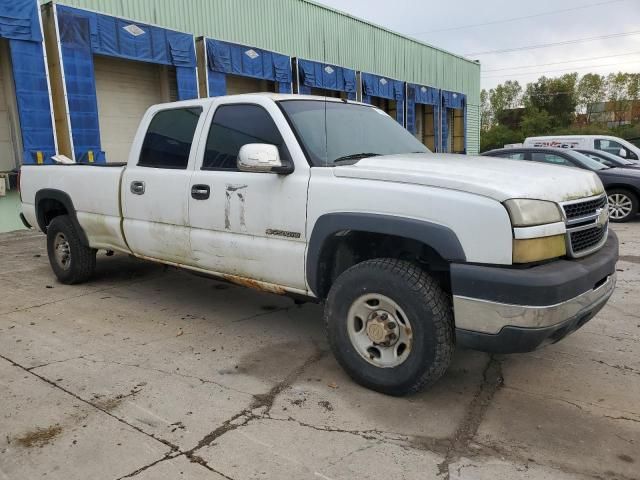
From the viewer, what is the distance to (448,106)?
1141 inches

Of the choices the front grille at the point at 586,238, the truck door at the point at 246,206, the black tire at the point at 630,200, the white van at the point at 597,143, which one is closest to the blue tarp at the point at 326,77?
the white van at the point at 597,143

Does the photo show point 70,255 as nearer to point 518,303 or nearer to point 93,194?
point 93,194

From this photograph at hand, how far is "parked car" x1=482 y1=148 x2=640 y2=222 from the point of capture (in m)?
10.0

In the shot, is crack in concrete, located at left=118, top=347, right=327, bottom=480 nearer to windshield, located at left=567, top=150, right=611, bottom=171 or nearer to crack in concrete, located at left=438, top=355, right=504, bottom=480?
crack in concrete, located at left=438, top=355, right=504, bottom=480

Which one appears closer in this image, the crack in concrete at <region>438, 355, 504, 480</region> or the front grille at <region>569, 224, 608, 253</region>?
the crack in concrete at <region>438, 355, 504, 480</region>

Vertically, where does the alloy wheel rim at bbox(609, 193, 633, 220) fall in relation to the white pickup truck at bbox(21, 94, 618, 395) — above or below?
below

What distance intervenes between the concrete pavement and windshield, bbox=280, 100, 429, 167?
1.53 m

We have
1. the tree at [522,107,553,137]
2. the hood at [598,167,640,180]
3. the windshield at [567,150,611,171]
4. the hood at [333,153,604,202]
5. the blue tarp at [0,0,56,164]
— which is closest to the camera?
the hood at [333,153,604,202]

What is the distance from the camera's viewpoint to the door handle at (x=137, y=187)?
15.8 feet

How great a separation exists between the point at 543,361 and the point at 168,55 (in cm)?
1240

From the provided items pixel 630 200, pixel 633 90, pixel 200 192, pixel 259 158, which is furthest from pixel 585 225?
pixel 633 90

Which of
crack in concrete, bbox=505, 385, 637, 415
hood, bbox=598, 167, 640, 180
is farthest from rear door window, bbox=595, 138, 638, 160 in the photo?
crack in concrete, bbox=505, 385, 637, 415

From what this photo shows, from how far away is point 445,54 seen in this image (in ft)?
93.4

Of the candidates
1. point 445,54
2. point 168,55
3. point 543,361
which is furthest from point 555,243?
point 445,54
